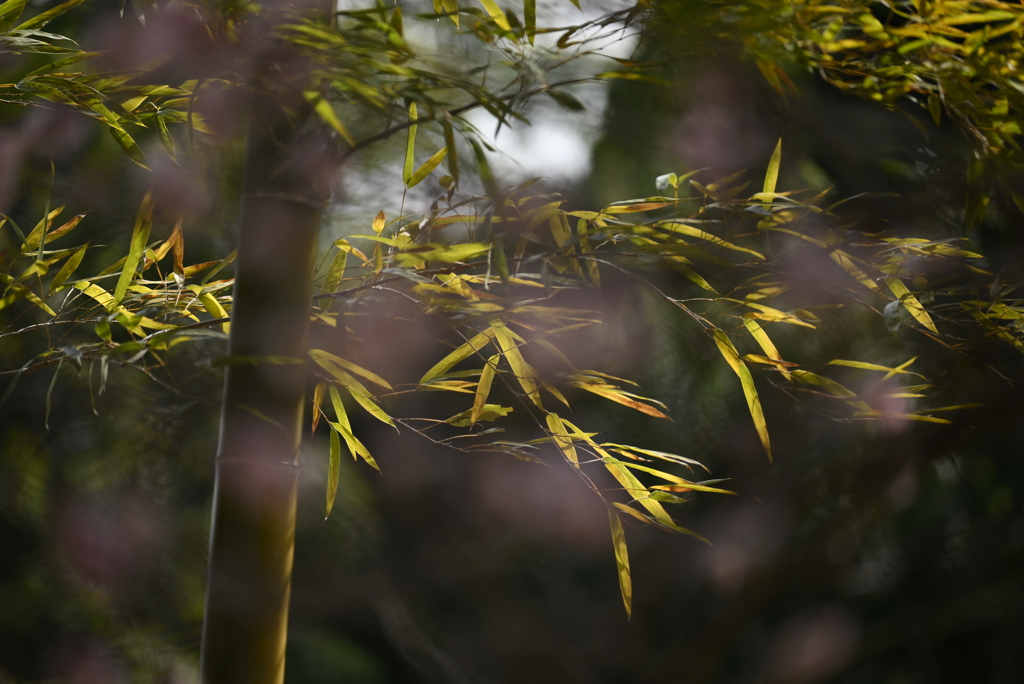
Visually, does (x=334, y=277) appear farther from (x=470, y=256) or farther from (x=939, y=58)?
(x=939, y=58)

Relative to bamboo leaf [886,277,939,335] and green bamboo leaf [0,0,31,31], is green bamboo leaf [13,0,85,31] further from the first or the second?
bamboo leaf [886,277,939,335]

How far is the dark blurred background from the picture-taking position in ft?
3.16

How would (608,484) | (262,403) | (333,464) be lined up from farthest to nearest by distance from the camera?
(608,484) → (333,464) → (262,403)

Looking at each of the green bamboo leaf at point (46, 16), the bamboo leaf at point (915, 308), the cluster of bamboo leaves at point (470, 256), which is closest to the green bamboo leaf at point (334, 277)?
the cluster of bamboo leaves at point (470, 256)

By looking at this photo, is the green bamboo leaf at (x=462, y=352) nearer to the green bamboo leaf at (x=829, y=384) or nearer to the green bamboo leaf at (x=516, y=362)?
the green bamboo leaf at (x=516, y=362)

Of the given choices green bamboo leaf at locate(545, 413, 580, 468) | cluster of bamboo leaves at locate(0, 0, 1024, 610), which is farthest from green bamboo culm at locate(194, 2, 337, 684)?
green bamboo leaf at locate(545, 413, 580, 468)

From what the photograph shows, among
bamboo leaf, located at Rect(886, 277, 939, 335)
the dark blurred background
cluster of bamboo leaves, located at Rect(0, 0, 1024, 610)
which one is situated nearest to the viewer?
cluster of bamboo leaves, located at Rect(0, 0, 1024, 610)

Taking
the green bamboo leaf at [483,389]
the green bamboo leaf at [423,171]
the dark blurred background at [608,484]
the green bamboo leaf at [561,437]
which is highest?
the green bamboo leaf at [423,171]

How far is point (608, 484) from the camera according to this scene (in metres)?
1.30

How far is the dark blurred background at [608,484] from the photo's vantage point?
3.16 ft

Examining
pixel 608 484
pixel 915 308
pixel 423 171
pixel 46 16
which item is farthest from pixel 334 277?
pixel 608 484

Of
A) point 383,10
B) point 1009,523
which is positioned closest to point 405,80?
point 383,10

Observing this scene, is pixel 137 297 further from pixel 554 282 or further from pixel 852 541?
pixel 852 541

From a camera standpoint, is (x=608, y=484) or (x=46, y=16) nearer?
(x=46, y=16)
